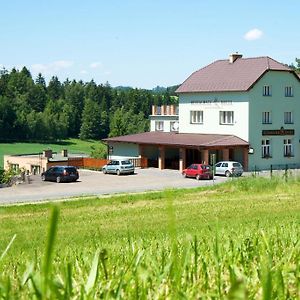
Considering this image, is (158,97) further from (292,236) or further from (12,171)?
(292,236)

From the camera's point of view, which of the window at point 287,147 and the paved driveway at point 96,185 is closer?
the paved driveway at point 96,185

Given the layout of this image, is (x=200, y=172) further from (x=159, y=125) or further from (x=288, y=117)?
(x=159, y=125)

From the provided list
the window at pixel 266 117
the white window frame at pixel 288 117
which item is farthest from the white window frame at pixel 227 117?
the white window frame at pixel 288 117

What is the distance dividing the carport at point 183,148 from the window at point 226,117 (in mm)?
1384

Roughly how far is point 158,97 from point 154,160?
115 metres

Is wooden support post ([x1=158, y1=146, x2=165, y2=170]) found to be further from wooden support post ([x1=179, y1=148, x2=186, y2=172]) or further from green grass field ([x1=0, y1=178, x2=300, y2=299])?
green grass field ([x1=0, y1=178, x2=300, y2=299])

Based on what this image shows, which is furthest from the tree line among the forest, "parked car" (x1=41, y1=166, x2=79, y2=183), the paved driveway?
"parked car" (x1=41, y1=166, x2=79, y2=183)

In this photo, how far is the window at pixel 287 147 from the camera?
57.9m

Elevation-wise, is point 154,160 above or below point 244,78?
below

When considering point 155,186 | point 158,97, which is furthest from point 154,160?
point 158,97

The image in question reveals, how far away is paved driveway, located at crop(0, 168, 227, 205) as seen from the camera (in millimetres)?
39000

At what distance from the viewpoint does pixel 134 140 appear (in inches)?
2344

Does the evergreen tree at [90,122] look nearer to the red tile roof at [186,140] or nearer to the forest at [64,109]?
the forest at [64,109]

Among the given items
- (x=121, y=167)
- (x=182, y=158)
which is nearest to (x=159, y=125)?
(x=182, y=158)
